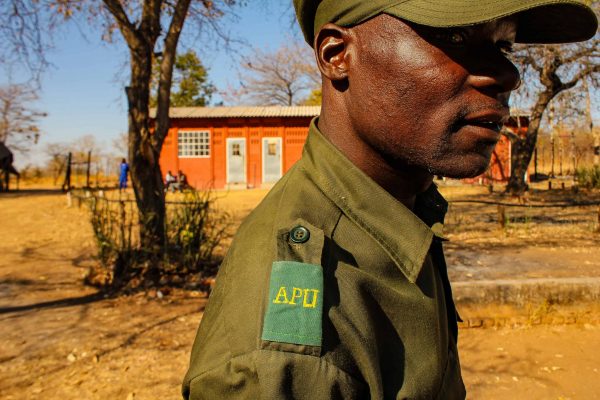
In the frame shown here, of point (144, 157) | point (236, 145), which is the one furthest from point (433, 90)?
point (236, 145)

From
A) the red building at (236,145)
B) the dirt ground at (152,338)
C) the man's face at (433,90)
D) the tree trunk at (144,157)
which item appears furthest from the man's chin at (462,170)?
the red building at (236,145)

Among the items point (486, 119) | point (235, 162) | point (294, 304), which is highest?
point (235, 162)

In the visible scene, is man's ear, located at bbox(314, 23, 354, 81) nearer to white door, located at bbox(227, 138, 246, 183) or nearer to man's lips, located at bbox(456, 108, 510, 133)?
man's lips, located at bbox(456, 108, 510, 133)

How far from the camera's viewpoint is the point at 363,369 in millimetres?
871

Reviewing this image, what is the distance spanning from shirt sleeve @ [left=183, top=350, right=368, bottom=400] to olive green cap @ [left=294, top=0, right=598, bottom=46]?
0.68 metres

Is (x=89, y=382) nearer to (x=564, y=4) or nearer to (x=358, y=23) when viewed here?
(x=358, y=23)

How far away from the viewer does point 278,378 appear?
2.57 ft

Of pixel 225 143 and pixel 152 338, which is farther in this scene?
pixel 225 143

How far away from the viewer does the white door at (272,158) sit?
26297 mm

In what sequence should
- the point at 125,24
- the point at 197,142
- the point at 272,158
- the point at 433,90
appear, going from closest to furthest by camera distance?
the point at 433,90, the point at 125,24, the point at 272,158, the point at 197,142

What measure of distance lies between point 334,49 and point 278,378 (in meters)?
0.73

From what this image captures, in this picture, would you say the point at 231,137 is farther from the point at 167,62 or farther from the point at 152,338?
the point at 152,338

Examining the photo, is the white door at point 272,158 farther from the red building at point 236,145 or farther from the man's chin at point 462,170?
the man's chin at point 462,170

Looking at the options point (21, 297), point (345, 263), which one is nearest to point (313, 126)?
point (345, 263)
